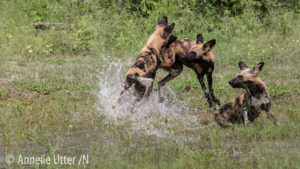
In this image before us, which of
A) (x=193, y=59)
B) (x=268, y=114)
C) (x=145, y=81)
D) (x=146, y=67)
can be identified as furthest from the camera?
(x=193, y=59)

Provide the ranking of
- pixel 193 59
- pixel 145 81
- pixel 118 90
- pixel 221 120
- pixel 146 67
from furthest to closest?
1. pixel 118 90
2. pixel 193 59
3. pixel 146 67
4. pixel 145 81
5. pixel 221 120

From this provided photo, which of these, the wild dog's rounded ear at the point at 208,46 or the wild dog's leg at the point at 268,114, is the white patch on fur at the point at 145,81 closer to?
the wild dog's rounded ear at the point at 208,46

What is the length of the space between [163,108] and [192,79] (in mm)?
1449

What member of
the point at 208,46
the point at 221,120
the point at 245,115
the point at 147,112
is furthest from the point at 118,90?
the point at 245,115

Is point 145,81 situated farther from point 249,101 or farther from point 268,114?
point 268,114

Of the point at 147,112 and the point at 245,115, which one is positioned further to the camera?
the point at 147,112

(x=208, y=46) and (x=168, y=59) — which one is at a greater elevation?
(x=208, y=46)

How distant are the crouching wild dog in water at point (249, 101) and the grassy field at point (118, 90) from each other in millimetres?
133

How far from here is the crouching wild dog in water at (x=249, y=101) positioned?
17.3ft

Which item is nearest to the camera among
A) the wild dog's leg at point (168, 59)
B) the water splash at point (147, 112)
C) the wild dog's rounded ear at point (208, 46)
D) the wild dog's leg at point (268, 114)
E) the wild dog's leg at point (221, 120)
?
the wild dog's leg at point (268, 114)

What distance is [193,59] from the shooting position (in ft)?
20.9

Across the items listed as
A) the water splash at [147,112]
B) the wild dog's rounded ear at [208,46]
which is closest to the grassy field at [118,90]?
the water splash at [147,112]

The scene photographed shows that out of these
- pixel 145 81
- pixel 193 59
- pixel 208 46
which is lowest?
pixel 145 81

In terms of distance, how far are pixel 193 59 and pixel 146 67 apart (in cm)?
68
